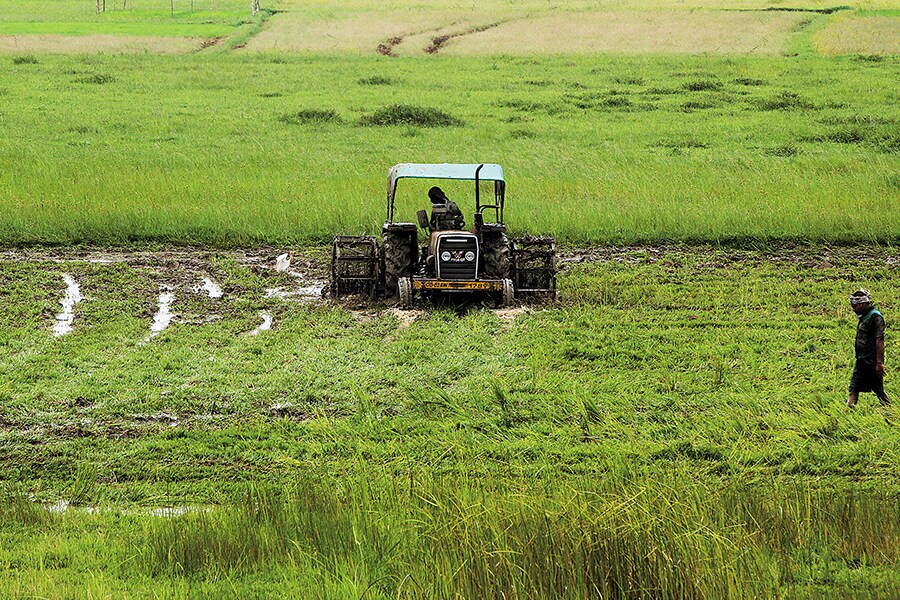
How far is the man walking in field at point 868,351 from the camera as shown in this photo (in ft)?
35.7

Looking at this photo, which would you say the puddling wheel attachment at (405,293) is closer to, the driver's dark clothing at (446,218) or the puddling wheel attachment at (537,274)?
the driver's dark clothing at (446,218)

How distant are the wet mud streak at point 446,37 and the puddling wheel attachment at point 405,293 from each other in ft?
137

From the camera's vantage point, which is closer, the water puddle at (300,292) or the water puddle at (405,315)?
the water puddle at (405,315)

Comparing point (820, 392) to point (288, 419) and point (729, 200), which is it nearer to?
point (288, 419)

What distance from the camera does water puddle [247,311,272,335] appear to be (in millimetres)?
15195

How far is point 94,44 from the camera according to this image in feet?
189

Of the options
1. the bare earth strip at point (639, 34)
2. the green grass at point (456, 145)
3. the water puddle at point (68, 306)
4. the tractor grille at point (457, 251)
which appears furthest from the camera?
the bare earth strip at point (639, 34)

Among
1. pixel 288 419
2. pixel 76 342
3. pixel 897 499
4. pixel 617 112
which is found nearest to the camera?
pixel 897 499

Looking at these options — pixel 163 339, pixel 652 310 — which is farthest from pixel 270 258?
pixel 652 310

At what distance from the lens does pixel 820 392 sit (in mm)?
11898

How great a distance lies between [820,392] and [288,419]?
534cm

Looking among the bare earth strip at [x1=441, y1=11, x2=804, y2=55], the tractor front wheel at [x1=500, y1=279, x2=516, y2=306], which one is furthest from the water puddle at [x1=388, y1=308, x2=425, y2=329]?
the bare earth strip at [x1=441, y1=11, x2=804, y2=55]

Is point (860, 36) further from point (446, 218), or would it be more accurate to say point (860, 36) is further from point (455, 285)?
point (455, 285)

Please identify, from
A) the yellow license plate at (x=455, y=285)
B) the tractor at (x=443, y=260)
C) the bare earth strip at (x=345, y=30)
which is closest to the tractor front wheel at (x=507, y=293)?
the tractor at (x=443, y=260)
